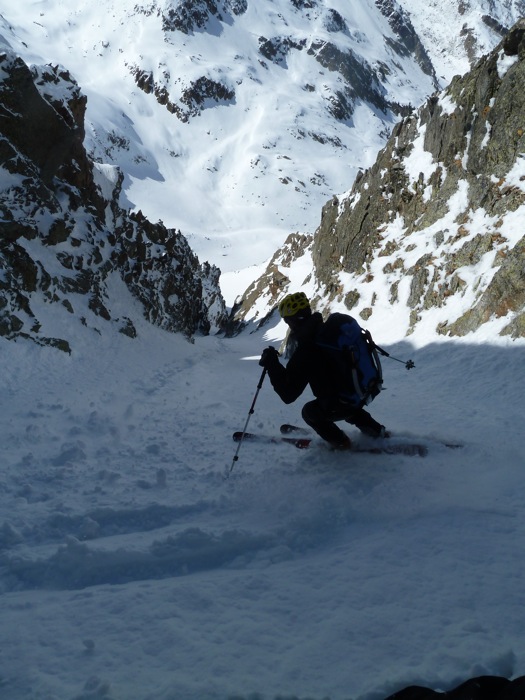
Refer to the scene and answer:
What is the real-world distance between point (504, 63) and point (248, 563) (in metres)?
20.1

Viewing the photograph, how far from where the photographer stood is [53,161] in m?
17.9

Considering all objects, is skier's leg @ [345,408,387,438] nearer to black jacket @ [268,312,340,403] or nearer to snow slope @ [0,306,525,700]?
snow slope @ [0,306,525,700]

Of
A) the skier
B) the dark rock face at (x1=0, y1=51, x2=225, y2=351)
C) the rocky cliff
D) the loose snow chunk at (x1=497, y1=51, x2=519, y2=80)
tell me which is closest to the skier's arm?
the skier

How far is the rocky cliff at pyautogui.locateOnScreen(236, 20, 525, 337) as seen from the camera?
45.3ft

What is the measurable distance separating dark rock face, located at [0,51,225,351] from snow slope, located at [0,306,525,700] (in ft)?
24.0

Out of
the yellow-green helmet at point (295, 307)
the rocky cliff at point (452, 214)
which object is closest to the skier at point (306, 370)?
the yellow-green helmet at point (295, 307)

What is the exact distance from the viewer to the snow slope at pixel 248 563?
102 inches

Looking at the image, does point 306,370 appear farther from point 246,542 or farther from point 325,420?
point 246,542

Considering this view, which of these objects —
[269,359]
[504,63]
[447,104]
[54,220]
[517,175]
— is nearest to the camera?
[269,359]

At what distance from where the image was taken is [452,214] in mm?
18547

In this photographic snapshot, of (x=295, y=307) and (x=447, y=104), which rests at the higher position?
(x=447, y=104)

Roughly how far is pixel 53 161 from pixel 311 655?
19.2 m

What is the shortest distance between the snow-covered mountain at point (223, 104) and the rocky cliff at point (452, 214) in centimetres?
5938

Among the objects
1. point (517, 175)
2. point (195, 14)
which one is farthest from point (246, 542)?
point (195, 14)
